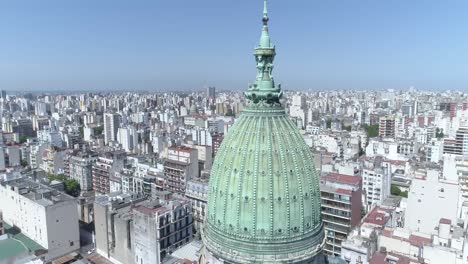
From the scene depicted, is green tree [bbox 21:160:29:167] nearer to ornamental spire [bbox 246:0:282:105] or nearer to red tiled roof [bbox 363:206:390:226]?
red tiled roof [bbox 363:206:390:226]

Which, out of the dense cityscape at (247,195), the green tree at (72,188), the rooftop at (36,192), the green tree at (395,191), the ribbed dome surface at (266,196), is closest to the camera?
the ribbed dome surface at (266,196)

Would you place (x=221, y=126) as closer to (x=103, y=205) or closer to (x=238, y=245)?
(x=103, y=205)

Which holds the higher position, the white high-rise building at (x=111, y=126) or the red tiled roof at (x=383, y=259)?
the white high-rise building at (x=111, y=126)

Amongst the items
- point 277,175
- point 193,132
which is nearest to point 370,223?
point 277,175

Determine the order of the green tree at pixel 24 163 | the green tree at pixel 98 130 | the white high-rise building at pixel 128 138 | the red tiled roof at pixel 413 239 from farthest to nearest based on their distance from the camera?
1. the green tree at pixel 98 130
2. the white high-rise building at pixel 128 138
3. the green tree at pixel 24 163
4. the red tiled roof at pixel 413 239

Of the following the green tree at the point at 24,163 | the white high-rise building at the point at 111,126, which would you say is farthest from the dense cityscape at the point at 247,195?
the white high-rise building at the point at 111,126

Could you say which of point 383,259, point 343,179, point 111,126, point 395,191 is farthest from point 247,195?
point 111,126

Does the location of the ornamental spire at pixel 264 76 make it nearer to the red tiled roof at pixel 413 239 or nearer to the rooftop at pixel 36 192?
the red tiled roof at pixel 413 239

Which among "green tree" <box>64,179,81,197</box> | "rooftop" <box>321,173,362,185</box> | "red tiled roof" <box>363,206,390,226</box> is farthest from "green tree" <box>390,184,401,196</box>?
"green tree" <box>64,179,81,197</box>

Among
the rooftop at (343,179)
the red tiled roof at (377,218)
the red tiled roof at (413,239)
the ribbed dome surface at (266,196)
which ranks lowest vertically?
the red tiled roof at (413,239)
